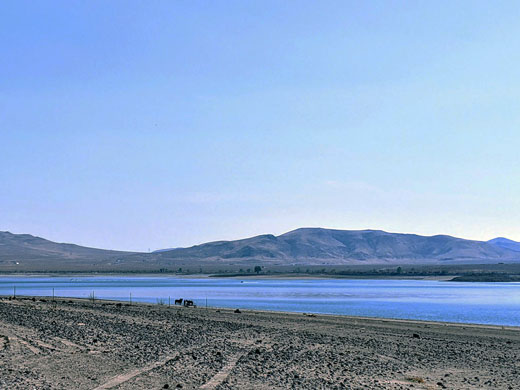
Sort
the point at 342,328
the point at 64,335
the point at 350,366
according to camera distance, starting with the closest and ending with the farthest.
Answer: the point at 350,366
the point at 64,335
the point at 342,328

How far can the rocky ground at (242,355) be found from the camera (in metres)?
16.1

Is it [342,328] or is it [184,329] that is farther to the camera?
[342,328]

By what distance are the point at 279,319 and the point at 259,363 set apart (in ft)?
60.5

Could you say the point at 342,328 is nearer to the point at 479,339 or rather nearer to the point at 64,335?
the point at 479,339

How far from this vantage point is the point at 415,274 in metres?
169

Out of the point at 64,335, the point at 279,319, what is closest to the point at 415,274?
the point at 279,319

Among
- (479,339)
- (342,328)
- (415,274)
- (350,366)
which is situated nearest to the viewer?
(350,366)

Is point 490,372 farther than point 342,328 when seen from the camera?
No

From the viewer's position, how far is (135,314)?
37.5 m

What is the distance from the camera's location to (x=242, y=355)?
67.3 feet

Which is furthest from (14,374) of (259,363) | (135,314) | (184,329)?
(135,314)

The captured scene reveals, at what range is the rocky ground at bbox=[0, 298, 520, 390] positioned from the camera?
16094 millimetres

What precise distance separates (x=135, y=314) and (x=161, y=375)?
21655mm

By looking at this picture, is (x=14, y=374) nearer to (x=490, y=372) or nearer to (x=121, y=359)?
(x=121, y=359)
